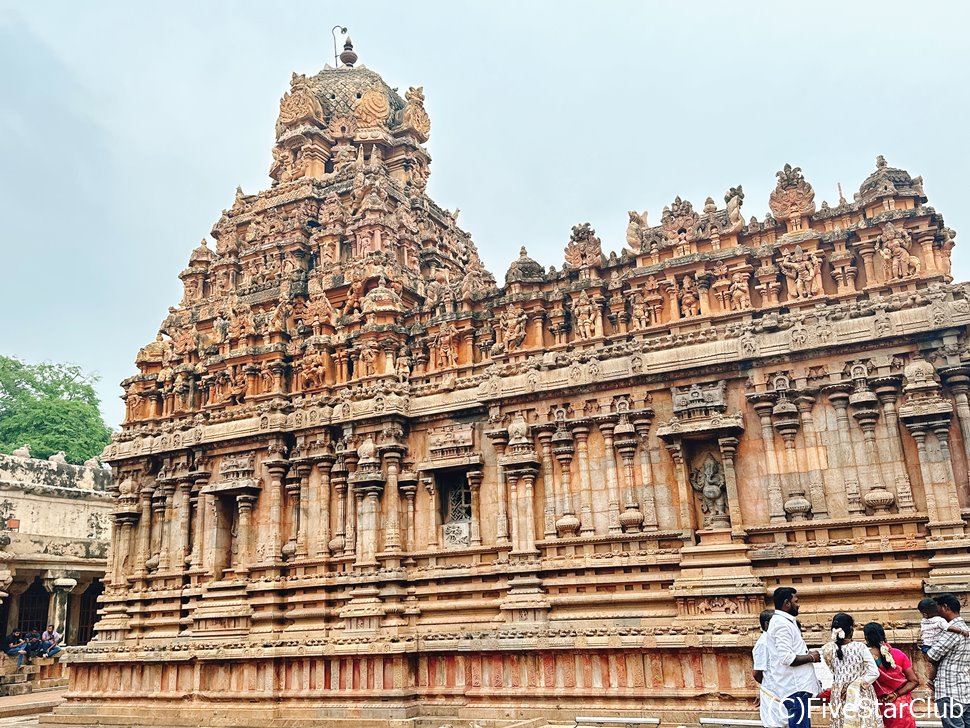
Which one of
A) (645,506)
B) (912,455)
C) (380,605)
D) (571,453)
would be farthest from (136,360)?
(912,455)

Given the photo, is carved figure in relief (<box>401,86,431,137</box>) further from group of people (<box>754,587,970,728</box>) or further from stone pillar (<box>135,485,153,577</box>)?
group of people (<box>754,587,970,728</box>)

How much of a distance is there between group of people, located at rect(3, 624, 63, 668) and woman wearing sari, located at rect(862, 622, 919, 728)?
29.3 metres

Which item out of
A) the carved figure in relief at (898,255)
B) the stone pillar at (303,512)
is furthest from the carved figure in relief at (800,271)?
the stone pillar at (303,512)

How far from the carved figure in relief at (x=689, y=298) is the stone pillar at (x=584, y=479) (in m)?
3.01

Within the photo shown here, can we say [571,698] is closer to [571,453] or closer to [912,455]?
[571,453]

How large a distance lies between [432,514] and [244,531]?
5170 millimetres

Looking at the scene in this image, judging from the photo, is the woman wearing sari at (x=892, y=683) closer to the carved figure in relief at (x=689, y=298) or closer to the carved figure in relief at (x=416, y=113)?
the carved figure in relief at (x=689, y=298)

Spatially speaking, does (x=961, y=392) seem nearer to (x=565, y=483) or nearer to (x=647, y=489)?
(x=647, y=489)

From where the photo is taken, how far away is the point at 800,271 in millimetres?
15898

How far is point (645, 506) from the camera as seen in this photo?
15891mm

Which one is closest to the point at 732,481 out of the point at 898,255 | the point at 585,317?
the point at 585,317

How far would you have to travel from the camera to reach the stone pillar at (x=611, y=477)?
16.1 m

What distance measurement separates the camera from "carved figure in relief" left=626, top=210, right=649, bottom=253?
705 inches

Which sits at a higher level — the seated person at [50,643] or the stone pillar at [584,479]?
the stone pillar at [584,479]
